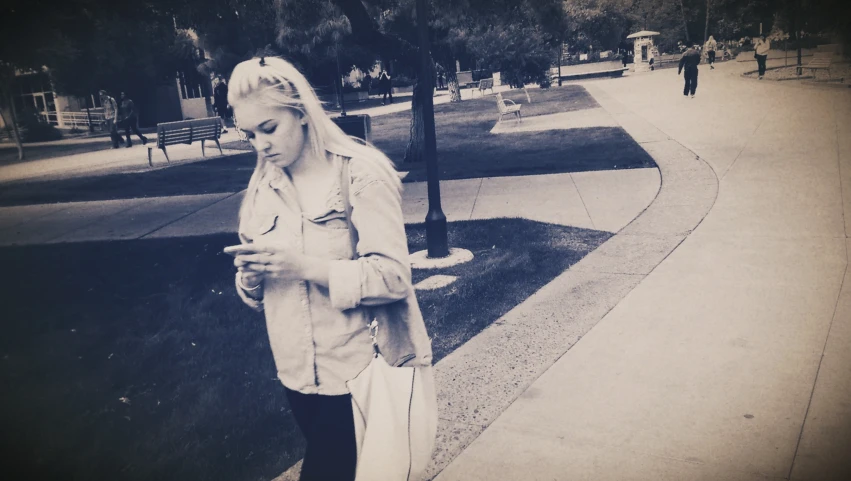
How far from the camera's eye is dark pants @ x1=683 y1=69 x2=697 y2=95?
1928 cm

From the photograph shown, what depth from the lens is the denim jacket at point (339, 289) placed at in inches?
72.4

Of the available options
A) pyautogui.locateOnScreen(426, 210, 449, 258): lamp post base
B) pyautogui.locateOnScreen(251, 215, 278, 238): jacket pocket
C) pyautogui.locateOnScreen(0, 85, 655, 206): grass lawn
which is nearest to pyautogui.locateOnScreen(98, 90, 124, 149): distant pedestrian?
pyautogui.locateOnScreen(0, 85, 655, 206): grass lawn

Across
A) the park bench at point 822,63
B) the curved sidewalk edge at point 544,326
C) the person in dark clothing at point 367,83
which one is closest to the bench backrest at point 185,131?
the curved sidewalk edge at point 544,326

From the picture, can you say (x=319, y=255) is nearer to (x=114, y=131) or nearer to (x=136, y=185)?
(x=136, y=185)

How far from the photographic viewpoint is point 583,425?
10.7ft

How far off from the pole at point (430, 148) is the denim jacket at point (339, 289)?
13.0 ft

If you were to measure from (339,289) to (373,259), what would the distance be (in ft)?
0.43

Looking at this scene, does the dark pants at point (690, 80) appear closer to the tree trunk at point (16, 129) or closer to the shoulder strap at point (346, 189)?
the tree trunk at point (16, 129)

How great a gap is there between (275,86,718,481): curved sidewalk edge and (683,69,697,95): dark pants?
13.1 meters

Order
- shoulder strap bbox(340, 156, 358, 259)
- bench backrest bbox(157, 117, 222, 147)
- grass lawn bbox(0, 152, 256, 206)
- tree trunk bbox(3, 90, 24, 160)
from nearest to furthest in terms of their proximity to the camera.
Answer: shoulder strap bbox(340, 156, 358, 259), tree trunk bbox(3, 90, 24, 160), grass lawn bbox(0, 152, 256, 206), bench backrest bbox(157, 117, 222, 147)

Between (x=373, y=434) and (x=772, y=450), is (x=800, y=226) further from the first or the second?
(x=373, y=434)

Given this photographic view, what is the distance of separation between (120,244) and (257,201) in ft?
23.1

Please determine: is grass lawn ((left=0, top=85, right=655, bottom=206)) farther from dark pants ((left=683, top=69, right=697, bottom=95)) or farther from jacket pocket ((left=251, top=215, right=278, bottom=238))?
jacket pocket ((left=251, top=215, right=278, bottom=238))

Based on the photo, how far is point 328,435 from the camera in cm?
203
